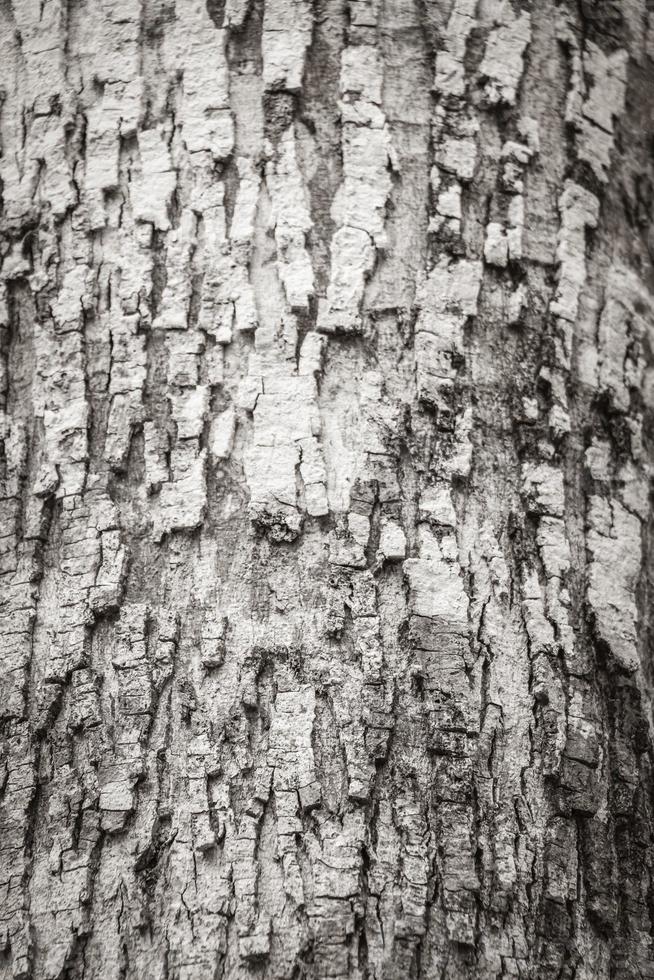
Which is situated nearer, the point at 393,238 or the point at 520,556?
the point at 520,556

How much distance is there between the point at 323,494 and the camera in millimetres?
1386

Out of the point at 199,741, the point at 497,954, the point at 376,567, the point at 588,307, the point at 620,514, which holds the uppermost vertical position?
the point at 588,307

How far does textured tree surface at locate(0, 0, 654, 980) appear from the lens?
124 centimetres

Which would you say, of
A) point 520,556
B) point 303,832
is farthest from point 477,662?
point 303,832

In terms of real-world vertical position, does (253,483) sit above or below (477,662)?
above

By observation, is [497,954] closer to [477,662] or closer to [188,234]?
[477,662]

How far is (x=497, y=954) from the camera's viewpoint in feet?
3.99

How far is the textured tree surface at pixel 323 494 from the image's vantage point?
1.24 meters

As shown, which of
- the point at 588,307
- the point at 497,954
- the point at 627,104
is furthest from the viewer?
the point at 627,104

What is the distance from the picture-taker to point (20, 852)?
1266 mm

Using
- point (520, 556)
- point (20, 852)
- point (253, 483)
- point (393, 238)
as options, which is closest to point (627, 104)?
point (393, 238)

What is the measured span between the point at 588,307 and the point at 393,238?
392 millimetres

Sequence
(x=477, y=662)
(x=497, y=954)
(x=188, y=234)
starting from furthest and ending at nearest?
(x=188, y=234) → (x=477, y=662) → (x=497, y=954)

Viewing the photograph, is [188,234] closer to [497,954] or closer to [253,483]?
[253,483]
